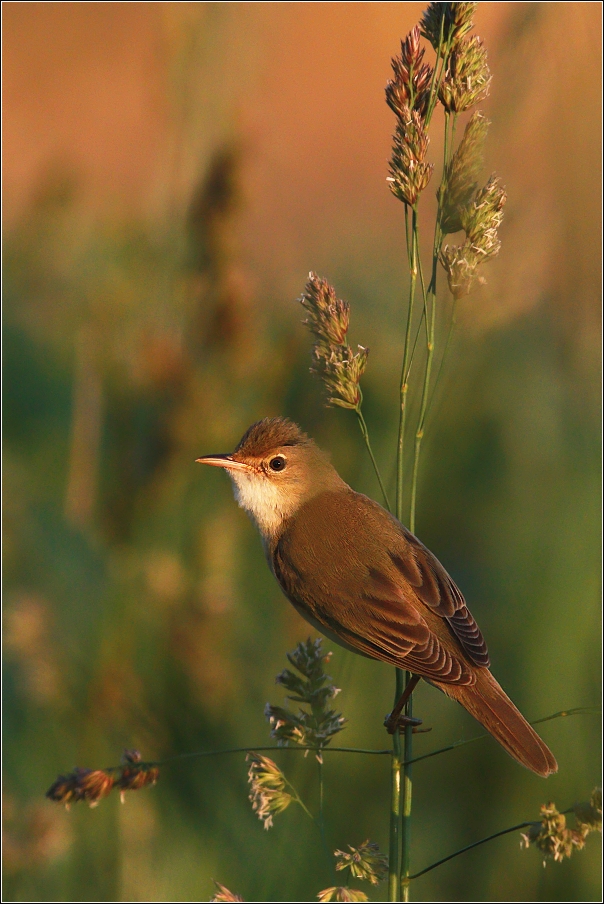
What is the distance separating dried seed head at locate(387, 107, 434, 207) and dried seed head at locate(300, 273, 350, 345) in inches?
11.2

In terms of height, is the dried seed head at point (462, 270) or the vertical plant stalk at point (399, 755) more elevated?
the dried seed head at point (462, 270)

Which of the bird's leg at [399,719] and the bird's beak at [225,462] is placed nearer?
the bird's leg at [399,719]

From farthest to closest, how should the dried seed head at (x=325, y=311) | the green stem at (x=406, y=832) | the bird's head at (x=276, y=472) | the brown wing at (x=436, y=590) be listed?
1. the bird's head at (x=276, y=472)
2. the brown wing at (x=436, y=590)
3. the dried seed head at (x=325, y=311)
4. the green stem at (x=406, y=832)

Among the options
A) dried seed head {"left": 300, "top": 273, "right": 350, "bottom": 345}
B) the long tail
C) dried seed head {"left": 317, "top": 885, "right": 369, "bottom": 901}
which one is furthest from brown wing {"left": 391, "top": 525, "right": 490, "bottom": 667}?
dried seed head {"left": 317, "top": 885, "right": 369, "bottom": 901}

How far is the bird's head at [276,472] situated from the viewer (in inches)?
124

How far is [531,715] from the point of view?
3.10 m

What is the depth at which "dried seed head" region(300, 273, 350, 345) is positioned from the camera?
2146 millimetres

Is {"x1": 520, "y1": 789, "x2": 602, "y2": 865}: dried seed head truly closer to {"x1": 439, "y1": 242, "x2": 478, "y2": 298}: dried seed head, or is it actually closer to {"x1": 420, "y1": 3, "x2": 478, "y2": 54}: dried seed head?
{"x1": 439, "y1": 242, "x2": 478, "y2": 298}: dried seed head

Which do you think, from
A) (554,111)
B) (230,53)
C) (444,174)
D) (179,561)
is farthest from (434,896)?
(230,53)

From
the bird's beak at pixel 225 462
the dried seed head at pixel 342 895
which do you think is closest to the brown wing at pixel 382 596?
the bird's beak at pixel 225 462

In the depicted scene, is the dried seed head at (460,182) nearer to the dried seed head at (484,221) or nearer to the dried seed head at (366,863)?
the dried seed head at (484,221)

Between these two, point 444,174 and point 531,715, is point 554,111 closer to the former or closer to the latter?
point 444,174

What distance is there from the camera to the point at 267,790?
6.76 feet

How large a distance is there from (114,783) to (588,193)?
2338 mm
